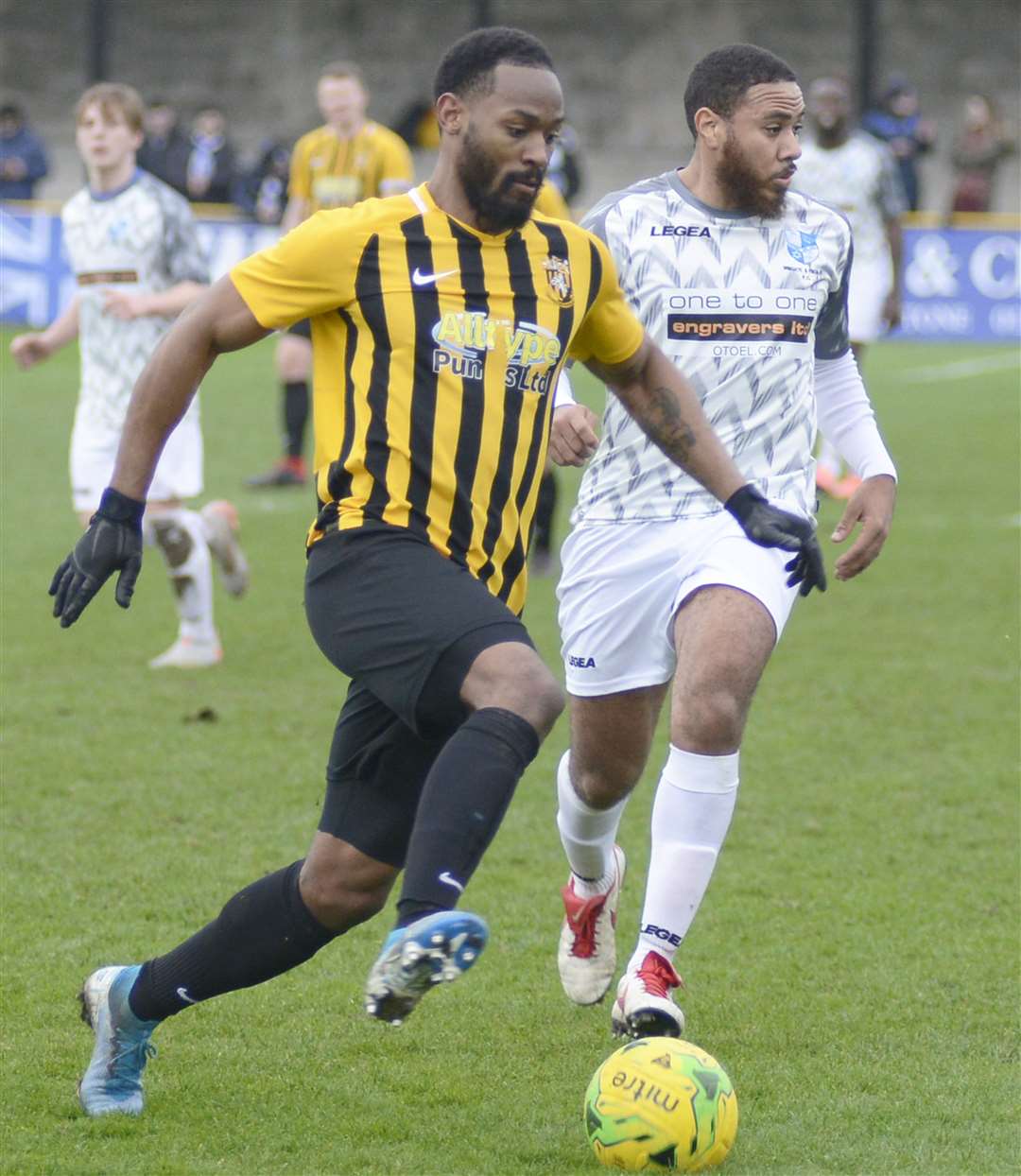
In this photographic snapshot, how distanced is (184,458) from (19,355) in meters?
0.92

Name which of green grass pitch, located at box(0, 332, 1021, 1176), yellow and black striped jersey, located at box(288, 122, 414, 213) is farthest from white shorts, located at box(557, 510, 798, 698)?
yellow and black striped jersey, located at box(288, 122, 414, 213)

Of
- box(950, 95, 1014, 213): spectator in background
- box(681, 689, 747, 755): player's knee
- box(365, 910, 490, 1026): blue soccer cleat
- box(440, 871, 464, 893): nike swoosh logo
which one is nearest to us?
box(365, 910, 490, 1026): blue soccer cleat

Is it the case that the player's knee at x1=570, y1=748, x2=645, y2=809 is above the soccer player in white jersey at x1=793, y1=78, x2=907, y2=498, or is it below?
below

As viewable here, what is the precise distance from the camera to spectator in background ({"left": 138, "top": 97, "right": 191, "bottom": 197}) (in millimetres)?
23797

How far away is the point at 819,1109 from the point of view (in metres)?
3.99

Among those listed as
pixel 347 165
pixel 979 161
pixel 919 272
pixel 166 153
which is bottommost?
pixel 919 272

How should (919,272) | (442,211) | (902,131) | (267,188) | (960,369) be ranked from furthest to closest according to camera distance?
(902,131) < (267,188) < (919,272) < (960,369) < (442,211)

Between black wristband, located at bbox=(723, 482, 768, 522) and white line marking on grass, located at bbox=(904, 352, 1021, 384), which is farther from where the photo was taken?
white line marking on grass, located at bbox=(904, 352, 1021, 384)

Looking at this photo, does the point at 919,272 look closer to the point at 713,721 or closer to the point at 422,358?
the point at 713,721

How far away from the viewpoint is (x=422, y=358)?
3627mm

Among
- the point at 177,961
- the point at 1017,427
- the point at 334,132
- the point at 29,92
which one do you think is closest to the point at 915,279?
the point at 1017,427

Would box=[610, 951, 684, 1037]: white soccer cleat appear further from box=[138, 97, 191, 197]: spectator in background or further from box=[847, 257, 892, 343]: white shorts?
box=[138, 97, 191, 197]: spectator in background

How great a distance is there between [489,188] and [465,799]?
1118 mm

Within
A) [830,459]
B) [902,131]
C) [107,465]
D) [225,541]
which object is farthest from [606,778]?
[902,131]
